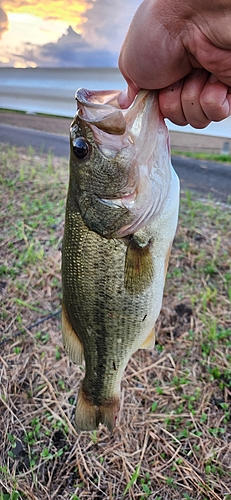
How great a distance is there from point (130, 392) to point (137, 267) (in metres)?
1.15

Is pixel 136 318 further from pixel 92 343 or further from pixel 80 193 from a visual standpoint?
pixel 80 193

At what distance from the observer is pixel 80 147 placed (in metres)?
1.25

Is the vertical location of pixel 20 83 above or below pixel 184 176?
above

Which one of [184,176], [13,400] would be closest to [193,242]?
[184,176]

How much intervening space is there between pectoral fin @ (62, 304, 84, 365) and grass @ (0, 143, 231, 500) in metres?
0.69

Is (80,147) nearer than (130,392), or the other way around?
(80,147)

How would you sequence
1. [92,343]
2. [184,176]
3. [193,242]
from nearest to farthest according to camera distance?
1. [92,343]
2. [193,242]
3. [184,176]

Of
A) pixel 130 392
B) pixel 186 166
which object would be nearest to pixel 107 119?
pixel 130 392

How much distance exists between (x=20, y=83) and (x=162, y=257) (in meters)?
2.83

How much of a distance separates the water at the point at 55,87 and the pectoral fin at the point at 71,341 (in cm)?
183

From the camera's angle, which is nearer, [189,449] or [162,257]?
[162,257]

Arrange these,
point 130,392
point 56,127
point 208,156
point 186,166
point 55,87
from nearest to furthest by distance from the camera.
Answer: point 130,392 < point 55,87 < point 186,166 < point 208,156 < point 56,127

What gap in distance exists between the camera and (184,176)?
408cm

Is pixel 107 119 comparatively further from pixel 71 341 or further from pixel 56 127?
pixel 56 127
